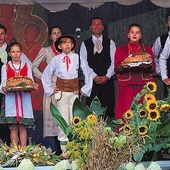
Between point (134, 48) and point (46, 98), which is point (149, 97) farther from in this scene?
point (46, 98)

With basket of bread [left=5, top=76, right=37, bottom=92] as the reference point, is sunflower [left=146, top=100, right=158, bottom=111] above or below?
below

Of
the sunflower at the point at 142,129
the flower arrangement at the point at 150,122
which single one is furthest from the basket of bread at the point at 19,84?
the sunflower at the point at 142,129

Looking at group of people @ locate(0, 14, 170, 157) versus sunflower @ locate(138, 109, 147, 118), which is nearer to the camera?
sunflower @ locate(138, 109, 147, 118)

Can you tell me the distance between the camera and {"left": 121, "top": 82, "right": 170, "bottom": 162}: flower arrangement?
4.69 metres

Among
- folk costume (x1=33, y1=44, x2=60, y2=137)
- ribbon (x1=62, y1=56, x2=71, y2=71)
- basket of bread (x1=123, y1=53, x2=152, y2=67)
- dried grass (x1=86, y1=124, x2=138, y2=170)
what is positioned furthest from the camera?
folk costume (x1=33, y1=44, x2=60, y2=137)

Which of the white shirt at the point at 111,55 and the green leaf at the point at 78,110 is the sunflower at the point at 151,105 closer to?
the green leaf at the point at 78,110

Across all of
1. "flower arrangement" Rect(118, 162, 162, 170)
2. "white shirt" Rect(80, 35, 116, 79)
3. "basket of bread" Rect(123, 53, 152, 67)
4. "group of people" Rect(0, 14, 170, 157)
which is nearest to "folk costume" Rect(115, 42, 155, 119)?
"group of people" Rect(0, 14, 170, 157)

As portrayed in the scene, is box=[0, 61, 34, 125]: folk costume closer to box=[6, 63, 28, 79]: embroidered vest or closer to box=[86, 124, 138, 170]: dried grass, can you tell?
box=[6, 63, 28, 79]: embroidered vest

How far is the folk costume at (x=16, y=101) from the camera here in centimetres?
777

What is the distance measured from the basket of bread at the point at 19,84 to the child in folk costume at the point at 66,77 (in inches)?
17.3

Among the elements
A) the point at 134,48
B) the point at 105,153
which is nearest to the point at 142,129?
the point at 105,153

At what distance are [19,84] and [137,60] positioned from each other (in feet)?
4.51

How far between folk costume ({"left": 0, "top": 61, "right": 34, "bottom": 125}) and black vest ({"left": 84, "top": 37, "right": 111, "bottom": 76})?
883 mm

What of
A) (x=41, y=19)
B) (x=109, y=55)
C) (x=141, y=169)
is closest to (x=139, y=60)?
(x=109, y=55)
